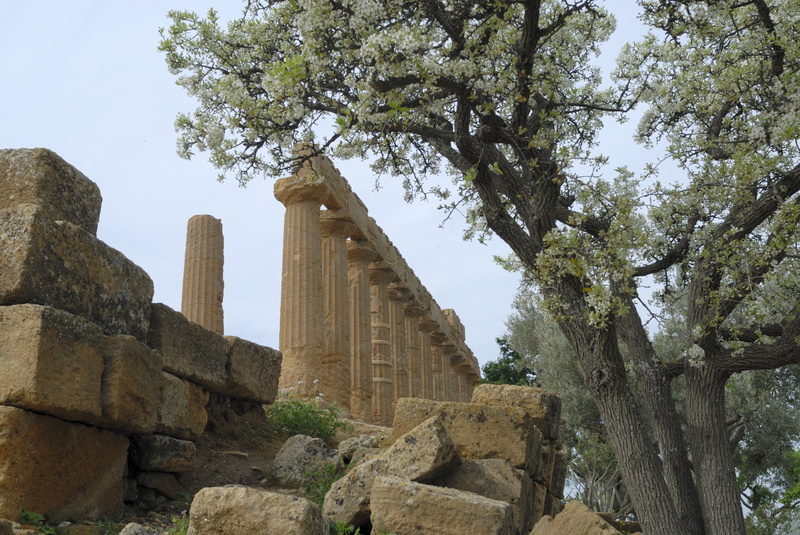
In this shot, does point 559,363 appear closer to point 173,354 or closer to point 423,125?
point 423,125

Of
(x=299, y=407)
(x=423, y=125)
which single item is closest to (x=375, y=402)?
(x=299, y=407)

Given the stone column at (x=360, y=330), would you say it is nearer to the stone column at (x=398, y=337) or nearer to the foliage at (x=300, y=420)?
the stone column at (x=398, y=337)

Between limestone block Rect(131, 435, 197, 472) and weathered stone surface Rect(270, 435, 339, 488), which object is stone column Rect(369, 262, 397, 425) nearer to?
weathered stone surface Rect(270, 435, 339, 488)

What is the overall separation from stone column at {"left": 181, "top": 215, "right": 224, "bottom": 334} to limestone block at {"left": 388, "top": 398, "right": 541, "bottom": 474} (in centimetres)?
977

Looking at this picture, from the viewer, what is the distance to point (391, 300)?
26.0m

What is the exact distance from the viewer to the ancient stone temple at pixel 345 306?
56.7 ft

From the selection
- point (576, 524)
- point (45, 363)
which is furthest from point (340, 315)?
point (45, 363)

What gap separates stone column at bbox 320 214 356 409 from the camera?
1852 cm

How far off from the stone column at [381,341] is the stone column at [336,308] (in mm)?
3716

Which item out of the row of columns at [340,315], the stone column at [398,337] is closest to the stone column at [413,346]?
the row of columns at [340,315]

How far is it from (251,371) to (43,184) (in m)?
3.25

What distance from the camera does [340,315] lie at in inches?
765

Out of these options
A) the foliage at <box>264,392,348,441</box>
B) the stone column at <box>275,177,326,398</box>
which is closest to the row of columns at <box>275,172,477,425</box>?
the stone column at <box>275,177,326,398</box>

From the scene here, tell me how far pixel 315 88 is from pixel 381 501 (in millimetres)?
5156
